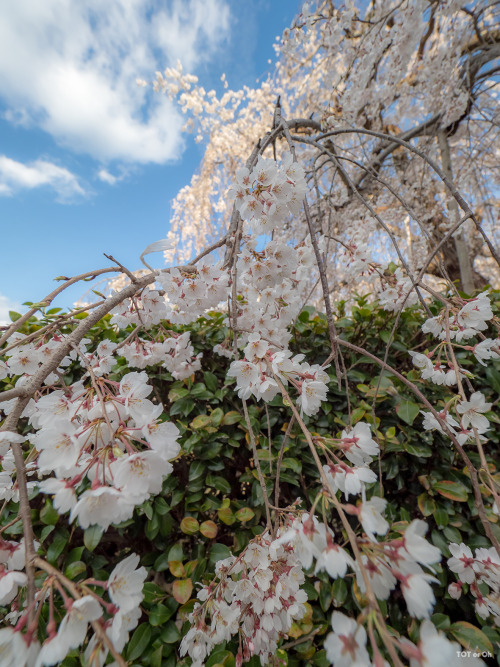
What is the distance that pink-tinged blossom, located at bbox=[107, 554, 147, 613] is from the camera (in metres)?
0.53

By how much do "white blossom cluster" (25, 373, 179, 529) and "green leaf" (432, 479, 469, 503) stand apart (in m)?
1.22

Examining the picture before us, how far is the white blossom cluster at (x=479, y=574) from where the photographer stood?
3.01ft

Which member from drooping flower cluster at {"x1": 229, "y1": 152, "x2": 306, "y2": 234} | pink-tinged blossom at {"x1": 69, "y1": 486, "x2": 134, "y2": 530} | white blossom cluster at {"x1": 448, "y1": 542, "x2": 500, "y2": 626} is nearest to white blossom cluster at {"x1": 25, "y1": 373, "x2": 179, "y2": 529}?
pink-tinged blossom at {"x1": 69, "y1": 486, "x2": 134, "y2": 530}

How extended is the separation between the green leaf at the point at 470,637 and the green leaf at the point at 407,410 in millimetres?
665

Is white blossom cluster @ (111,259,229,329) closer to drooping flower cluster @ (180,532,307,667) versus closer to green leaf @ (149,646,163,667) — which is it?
drooping flower cluster @ (180,532,307,667)

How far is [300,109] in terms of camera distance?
521 cm

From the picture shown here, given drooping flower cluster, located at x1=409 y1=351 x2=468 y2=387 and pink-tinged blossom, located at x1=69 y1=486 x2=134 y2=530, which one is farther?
drooping flower cluster, located at x1=409 y1=351 x2=468 y2=387

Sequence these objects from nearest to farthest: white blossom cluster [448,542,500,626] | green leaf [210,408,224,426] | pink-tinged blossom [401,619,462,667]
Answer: pink-tinged blossom [401,619,462,667] < white blossom cluster [448,542,500,626] < green leaf [210,408,224,426]

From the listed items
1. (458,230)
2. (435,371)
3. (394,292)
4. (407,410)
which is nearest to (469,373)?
(435,371)

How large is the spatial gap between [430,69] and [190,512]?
182 inches

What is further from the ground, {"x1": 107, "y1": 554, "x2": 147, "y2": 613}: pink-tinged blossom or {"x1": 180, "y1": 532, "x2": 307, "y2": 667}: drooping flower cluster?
{"x1": 107, "y1": 554, "x2": 147, "y2": 613}: pink-tinged blossom

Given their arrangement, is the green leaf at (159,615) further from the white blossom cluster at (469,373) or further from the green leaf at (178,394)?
the white blossom cluster at (469,373)

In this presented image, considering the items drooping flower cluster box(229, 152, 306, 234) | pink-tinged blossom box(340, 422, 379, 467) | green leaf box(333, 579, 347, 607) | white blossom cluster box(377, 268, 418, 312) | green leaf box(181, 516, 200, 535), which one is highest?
drooping flower cluster box(229, 152, 306, 234)

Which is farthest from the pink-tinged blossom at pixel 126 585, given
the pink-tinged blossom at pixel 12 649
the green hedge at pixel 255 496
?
the green hedge at pixel 255 496
